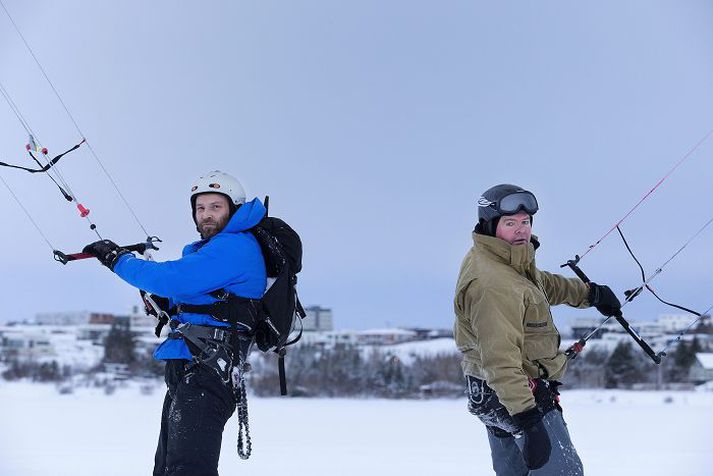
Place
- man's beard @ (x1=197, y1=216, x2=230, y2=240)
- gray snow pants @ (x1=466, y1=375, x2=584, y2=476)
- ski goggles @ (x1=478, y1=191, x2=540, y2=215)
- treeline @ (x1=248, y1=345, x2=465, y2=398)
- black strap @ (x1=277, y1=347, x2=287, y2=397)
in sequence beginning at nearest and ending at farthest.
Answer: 1. gray snow pants @ (x1=466, y1=375, x2=584, y2=476)
2. ski goggles @ (x1=478, y1=191, x2=540, y2=215)
3. man's beard @ (x1=197, y1=216, x2=230, y2=240)
4. black strap @ (x1=277, y1=347, x2=287, y2=397)
5. treeline @ (x1=248, y1=345, x2=465, y2=398)

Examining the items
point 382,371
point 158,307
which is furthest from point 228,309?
point 382,371

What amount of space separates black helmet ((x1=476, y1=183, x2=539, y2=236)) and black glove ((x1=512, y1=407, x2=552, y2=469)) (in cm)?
85

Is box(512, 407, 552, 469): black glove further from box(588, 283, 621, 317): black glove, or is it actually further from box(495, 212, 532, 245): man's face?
box(588, 283, 621, 317): black glove

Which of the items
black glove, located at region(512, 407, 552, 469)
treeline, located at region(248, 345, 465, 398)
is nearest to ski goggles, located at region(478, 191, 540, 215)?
black glove, located at region(512, 407, 552, 469)

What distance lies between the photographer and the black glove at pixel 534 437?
2.72m

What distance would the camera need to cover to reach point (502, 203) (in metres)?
3.10

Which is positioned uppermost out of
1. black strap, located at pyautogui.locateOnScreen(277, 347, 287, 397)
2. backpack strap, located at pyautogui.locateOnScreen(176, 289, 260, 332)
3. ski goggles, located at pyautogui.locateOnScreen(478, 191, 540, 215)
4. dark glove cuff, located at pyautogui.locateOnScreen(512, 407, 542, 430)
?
ski goggles, located at pyautogui.locateOnScreen(478, 191, 540, 215)

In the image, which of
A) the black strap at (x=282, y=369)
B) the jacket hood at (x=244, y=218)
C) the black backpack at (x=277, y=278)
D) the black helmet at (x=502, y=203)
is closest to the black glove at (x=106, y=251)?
the jacket hood at (x=244, y=218)

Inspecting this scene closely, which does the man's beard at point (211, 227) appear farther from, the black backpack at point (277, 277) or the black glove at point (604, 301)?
the black glove at point (604, 301)

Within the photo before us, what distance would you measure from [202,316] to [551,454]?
1655 millimetres

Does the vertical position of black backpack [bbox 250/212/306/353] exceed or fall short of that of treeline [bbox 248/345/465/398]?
it exceeds it

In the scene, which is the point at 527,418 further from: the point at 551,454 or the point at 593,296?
the point at 593,296

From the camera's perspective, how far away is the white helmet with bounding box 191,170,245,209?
3378 millimetres

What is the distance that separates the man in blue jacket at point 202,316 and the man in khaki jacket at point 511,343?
40.4 inches
